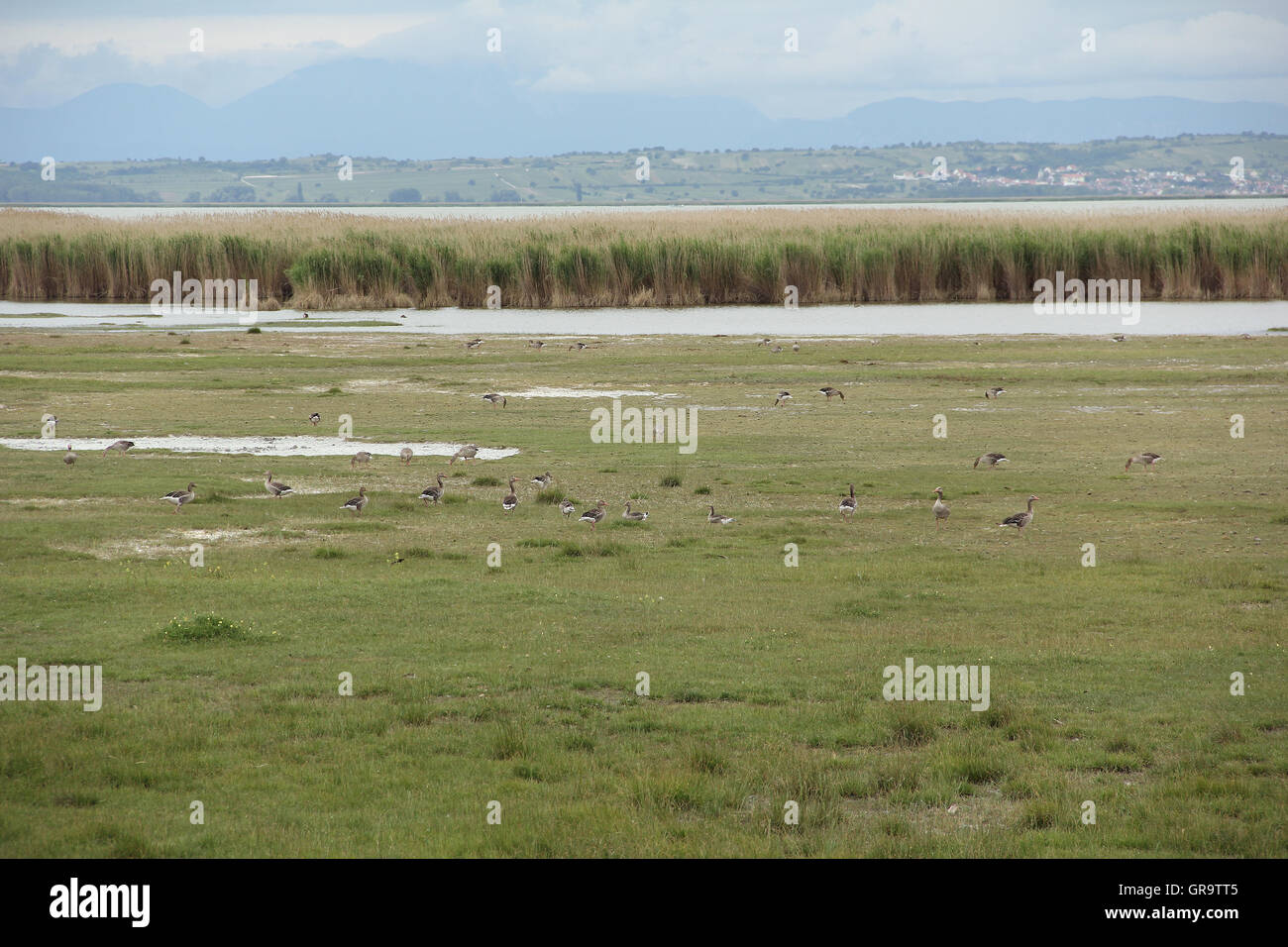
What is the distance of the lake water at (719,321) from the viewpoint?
173 feet

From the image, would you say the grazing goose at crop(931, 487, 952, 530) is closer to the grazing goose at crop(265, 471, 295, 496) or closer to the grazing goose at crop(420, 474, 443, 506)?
the grazing goose at crop(420, 474, 443, 506)

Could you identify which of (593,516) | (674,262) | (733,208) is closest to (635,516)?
(593,516)

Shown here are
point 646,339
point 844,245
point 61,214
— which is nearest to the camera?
point 646,339

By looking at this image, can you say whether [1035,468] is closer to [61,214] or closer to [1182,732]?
[1182,732]

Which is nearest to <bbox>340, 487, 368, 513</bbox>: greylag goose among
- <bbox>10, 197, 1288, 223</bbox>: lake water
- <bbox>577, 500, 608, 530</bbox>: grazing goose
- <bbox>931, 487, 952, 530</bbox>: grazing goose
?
<bbox>577, 500, 608, 530</bbox>: grazing goose

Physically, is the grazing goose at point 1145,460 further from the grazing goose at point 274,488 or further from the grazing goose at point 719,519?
the grazing goose at point 274,488

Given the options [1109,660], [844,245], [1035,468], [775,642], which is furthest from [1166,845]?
[844,245]

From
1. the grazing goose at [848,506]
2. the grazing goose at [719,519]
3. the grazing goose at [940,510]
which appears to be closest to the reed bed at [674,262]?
the grazing goose at [848,506]

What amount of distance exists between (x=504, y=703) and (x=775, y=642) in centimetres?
354

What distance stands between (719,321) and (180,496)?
3866 centimetres

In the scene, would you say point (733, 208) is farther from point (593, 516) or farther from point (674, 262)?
point (593, 516)

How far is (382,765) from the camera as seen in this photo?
33.1 ft

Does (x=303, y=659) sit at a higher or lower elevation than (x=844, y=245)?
lower
